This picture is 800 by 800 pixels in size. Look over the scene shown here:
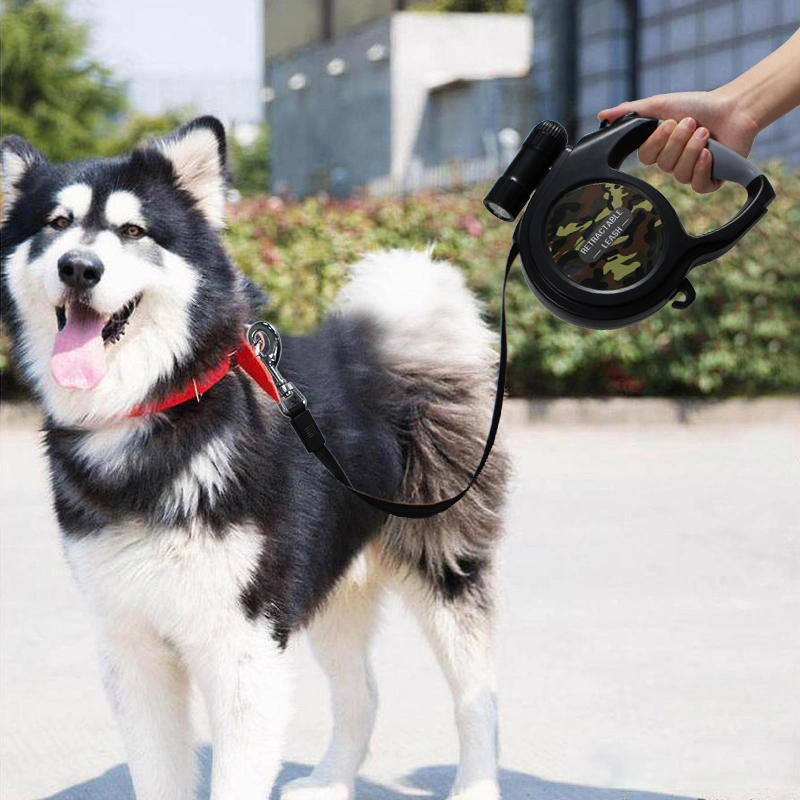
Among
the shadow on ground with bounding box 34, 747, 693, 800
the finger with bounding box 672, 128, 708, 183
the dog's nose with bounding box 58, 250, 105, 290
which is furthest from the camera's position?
the shadow on ground with bounding box 34, 747, 693, 800

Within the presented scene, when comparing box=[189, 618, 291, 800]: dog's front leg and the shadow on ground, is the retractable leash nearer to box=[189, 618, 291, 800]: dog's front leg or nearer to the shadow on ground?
box=[189, 618, 291, 800]: dog's front leg

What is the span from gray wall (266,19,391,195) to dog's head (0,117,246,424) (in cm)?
3013

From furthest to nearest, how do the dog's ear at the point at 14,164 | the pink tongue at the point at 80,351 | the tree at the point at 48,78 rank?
the tree at the point at 48,78 < the dog's ear at the point at 14,164 < the pink tongue at the point at 80,351

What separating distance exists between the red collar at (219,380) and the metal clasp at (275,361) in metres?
0.02

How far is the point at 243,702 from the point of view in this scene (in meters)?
3.09

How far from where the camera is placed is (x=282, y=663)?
317cm

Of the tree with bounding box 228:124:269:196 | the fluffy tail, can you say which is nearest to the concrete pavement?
the fluffy tail

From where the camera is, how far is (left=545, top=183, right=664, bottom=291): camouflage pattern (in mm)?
2652

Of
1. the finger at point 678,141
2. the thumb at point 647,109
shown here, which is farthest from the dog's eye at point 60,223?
the finger at point 678,141

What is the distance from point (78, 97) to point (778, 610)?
2823 centimetres

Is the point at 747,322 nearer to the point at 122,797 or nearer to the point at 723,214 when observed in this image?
the point at 723,214

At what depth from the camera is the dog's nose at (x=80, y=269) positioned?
2.88 m

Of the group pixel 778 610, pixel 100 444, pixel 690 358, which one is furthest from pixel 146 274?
pixel 690 358

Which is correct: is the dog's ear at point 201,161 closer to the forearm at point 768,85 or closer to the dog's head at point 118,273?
the dog's head at point 118,273
